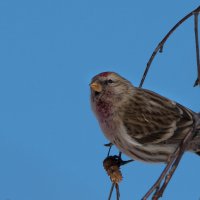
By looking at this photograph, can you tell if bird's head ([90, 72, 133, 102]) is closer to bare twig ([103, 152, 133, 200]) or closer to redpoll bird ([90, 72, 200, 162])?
redpoll bird ([90, 72, 200, 162])

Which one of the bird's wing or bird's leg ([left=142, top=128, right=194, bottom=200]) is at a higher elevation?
the bird's wing

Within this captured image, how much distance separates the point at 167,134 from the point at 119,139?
5.5 inches

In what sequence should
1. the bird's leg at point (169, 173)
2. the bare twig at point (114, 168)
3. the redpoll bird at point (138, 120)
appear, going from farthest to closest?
the redpoll bird at point (138, 120), the bare twig at point (114, 168), the bird's leg at point (169, 173)

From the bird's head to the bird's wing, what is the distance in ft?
0.14

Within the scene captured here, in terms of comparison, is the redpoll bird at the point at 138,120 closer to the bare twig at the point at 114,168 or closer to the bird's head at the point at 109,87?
the bird's head at the point at 109,87

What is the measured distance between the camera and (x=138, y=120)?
127 cm

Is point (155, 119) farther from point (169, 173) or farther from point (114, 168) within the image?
point (169, 173)

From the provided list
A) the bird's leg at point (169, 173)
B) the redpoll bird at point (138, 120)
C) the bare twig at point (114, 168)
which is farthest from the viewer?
the redpoll bird at point (138, 120)

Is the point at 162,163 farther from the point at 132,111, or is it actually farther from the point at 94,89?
the point at 94,89

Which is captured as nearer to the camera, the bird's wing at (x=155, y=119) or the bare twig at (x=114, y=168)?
the bare twig at (x=114, y=168)

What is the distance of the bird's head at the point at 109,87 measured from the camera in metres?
1.24

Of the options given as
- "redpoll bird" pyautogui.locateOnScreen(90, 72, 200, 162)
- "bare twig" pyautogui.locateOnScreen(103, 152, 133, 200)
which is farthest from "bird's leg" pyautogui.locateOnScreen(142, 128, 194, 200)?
"redpoll bird" pyautogui.locateOnScreen(90, 72, 200, 162)

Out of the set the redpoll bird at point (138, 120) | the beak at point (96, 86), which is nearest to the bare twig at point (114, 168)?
the redpoll bird at point (138, 120)

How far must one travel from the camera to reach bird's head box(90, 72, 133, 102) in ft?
4.06
